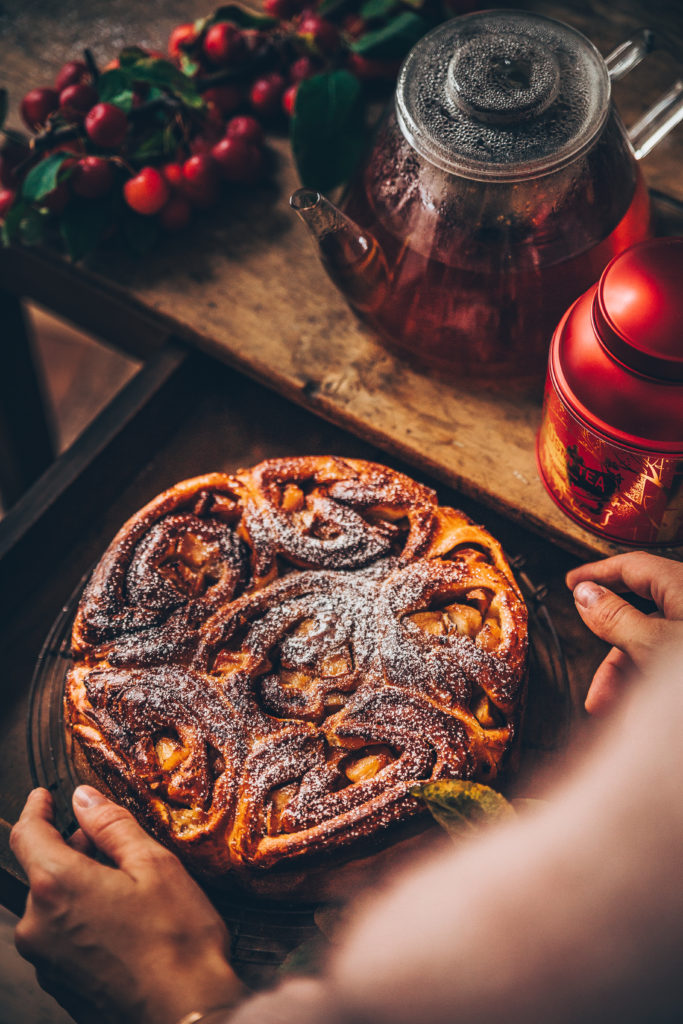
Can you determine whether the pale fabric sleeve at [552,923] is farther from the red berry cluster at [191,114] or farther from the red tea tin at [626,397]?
the red berry cluster at [191,114]

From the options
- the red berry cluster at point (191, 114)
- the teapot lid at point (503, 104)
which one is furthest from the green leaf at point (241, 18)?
the teapot lid at point (503, 104)

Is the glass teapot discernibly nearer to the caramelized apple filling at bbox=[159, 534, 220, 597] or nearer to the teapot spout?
the teapot spout

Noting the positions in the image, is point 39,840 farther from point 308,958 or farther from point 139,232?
point 139,232

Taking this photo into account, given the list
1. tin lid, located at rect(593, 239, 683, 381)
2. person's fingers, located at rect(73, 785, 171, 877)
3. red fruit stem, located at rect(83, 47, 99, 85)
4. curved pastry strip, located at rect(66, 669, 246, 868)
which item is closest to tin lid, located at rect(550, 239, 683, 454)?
tin lid, located at rect(593, 239, 683, 381)

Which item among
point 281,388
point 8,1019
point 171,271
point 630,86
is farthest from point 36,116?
point 8,1019

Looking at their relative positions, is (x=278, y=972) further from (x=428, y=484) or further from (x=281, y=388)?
(x=281, y=388)
